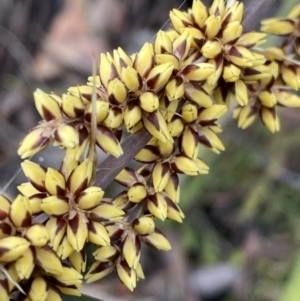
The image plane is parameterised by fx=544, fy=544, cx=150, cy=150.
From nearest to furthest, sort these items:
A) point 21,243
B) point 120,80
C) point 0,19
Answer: point 21,243 → point 120,80 → point 0,19

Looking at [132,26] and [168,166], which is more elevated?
[132,26]

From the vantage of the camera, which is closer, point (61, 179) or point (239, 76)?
point (61, 179)

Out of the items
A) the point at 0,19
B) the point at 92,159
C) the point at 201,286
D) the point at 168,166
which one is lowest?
the point at 201,286

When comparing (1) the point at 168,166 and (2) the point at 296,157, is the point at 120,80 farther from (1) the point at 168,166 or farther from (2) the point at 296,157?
Result: (2) the point at 296,157

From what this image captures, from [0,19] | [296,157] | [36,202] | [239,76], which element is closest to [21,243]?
[36,202]

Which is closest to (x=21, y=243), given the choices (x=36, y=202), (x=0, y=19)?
(x=36, y=202)

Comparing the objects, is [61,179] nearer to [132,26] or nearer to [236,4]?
[236,4]

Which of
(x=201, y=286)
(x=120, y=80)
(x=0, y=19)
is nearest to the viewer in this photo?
(x=120, y=80)
